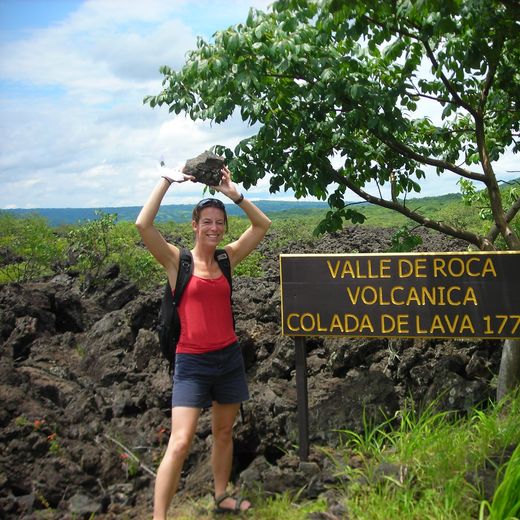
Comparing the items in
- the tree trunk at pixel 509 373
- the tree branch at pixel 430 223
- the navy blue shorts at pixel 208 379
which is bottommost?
the tree trunk at pixel 509 373

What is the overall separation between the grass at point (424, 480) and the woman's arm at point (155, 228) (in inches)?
68.1

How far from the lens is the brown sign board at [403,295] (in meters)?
5.05

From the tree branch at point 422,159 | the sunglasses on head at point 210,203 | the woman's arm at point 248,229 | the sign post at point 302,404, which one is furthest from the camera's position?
the tree branch at point 422,159

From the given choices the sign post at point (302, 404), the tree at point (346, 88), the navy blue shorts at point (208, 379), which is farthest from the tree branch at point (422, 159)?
the navy blue shorts at point (208, 379)

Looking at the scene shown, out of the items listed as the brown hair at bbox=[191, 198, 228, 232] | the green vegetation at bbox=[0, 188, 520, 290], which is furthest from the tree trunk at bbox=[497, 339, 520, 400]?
the green vegetation at bbox=[0, 188, 520, 290]

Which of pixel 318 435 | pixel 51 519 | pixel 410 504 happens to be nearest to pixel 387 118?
pixel 318 435

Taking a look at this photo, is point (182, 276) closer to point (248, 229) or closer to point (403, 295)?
point (248, 229)

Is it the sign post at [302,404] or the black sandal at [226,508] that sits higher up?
the sign post at [302,404]

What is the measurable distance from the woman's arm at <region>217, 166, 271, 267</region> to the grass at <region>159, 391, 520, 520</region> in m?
1.63

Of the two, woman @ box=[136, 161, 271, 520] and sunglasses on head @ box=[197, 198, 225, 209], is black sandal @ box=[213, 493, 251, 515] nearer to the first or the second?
woman @ box=[136, 161, 271, 520]

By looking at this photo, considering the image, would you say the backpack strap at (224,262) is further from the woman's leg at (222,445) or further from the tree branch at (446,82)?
the tree branch at (446,82)

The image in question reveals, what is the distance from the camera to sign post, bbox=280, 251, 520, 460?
505cm

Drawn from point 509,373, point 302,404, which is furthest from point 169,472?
point 509,373

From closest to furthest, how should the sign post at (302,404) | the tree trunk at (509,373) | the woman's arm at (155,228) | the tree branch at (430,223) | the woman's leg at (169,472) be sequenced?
the woman's leg at (169,472), the woman's arm at (155,228), the sign post at (302,404), the tree trunk at (509,373), the tree branch at (430,223)
